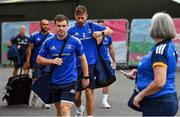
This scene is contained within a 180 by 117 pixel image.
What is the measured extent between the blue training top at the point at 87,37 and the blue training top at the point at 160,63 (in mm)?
3414

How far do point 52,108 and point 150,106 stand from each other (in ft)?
18.7

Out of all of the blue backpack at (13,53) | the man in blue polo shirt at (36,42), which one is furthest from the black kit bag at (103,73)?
the blue backpack at (13,53)

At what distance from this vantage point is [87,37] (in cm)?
816

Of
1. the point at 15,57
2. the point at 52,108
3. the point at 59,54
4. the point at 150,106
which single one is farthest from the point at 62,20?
the point at 15,57

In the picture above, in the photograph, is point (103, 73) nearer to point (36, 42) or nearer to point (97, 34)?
point (97, 34)

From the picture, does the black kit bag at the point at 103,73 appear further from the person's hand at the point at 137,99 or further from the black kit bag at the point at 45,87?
the person's hand at the point at 137,99

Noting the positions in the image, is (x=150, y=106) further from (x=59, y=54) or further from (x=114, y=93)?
(x=114, y=93)

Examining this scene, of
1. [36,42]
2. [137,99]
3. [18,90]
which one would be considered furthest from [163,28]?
[18,90]

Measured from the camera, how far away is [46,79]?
6840 mm

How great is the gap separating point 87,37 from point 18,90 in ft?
8.53

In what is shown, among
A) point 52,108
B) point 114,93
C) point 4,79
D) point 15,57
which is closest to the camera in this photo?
point 52,108

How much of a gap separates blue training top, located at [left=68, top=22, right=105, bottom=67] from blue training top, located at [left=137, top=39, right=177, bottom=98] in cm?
341

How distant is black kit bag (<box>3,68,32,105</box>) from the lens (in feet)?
33.2

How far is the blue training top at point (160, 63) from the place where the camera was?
14.5 ft
